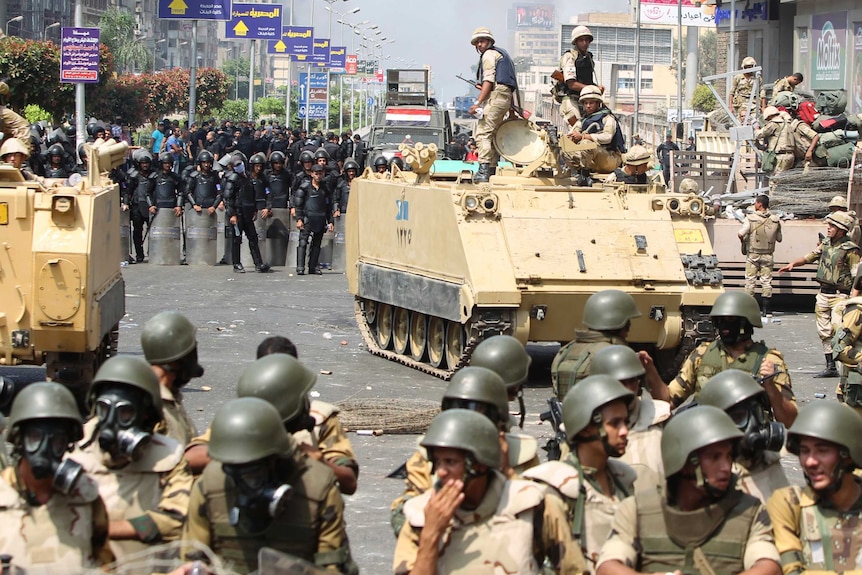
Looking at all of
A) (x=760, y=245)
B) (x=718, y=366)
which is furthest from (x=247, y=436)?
(x=760, y=245)

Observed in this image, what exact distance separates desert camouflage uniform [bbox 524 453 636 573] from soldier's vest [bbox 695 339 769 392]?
208cm

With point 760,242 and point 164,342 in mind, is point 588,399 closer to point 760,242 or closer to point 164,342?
point 164,342

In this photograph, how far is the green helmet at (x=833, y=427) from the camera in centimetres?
501

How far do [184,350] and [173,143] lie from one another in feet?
84.3

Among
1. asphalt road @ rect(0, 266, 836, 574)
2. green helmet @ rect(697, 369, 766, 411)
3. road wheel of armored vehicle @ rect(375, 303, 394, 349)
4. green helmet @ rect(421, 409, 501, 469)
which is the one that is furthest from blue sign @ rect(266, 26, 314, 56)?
green helmet @ rect(421, 409, 501, 469)

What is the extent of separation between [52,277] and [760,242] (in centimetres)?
Answer: 1095

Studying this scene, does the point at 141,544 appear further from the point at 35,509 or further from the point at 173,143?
the point at 173,143

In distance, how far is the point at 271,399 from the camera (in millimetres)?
5422

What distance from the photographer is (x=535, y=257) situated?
13.6m

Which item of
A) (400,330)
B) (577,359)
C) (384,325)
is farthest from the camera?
(384,325)

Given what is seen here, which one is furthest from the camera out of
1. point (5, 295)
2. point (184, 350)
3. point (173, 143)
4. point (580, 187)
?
point (173, 143)

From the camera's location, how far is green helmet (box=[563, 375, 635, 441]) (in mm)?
5422

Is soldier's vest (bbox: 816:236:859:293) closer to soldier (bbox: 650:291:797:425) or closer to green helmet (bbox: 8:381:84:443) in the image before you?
soldier (bbox: 650:291:797:425)

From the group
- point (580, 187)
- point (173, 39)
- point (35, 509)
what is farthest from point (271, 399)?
point (173, 39)
